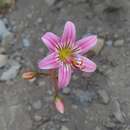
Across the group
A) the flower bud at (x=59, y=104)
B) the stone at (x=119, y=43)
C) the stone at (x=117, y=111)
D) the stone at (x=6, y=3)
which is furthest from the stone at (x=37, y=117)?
the stone at (x=6, y=3)

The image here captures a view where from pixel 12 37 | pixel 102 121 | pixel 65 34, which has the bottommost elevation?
pixel 102 121

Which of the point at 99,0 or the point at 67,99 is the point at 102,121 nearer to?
the point at 67,99

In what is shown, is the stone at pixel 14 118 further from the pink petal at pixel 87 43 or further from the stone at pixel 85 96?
the pink petal at pixel 87 43

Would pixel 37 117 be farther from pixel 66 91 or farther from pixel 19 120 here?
pixel 66 91

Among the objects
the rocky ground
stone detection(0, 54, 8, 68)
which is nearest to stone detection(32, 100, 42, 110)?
the rocky ground

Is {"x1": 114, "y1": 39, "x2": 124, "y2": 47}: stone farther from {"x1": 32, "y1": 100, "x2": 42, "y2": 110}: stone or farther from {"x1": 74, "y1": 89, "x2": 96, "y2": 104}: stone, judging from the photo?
{"x1": 32, "y1": 100, "x2": 42, "y2": 110}: stone

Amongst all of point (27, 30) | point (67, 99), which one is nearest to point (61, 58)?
point (67, 99)
